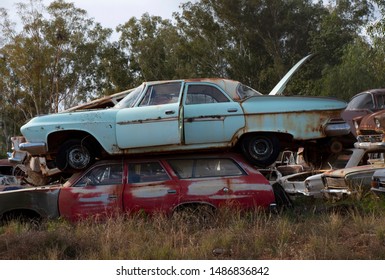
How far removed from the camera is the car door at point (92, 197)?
6688mm

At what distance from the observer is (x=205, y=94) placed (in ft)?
24.1

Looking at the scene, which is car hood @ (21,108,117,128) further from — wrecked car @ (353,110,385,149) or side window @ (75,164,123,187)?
wrecked car @ (353,110,385,149)

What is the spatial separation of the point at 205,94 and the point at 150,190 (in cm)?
164

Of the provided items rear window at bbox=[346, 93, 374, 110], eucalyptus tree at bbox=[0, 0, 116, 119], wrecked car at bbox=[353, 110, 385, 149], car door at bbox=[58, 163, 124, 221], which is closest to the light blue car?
car door at bbox=[58, 163, 124, 221]

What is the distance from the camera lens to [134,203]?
21.9 ft

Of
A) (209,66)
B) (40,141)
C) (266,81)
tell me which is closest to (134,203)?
(40,141)

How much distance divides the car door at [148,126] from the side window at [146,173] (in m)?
0.29

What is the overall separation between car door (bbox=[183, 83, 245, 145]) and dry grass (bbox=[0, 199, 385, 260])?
1181 millimetres

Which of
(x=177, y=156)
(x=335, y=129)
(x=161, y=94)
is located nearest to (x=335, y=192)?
(x=335, y=129)

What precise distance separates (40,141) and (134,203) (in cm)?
167

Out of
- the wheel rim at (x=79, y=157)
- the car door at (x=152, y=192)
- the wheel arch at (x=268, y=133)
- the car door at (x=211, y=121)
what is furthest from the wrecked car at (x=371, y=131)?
the wheel rim at (x=79, y=157)

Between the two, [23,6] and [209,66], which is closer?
[23,6]
